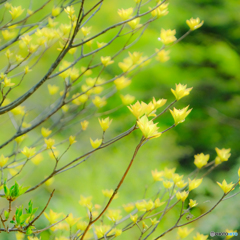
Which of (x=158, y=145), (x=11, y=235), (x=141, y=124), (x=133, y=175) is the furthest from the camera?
(x=158, y=145)

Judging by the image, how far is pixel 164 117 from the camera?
101 inches

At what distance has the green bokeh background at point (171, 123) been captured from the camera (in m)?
1.72

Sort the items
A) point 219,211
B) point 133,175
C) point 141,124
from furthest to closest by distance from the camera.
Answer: point 133,175 < point 219,211 < point 141,124

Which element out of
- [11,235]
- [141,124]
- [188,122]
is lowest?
[188,122]

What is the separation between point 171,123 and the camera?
255cm

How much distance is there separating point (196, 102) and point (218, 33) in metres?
1.06

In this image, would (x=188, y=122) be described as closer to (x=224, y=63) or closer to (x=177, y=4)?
(x=224, y=63)

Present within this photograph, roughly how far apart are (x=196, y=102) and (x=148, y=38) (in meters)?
0.95

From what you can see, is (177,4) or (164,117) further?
(177,4)

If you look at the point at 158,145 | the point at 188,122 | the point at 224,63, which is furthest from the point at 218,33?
the point at 158,145

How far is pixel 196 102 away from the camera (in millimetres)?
2656

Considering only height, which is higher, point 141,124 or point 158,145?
point 141,124

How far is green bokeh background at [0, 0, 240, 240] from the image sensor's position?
1725 millimetres

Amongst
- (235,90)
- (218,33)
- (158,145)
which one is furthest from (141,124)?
(218,33)
